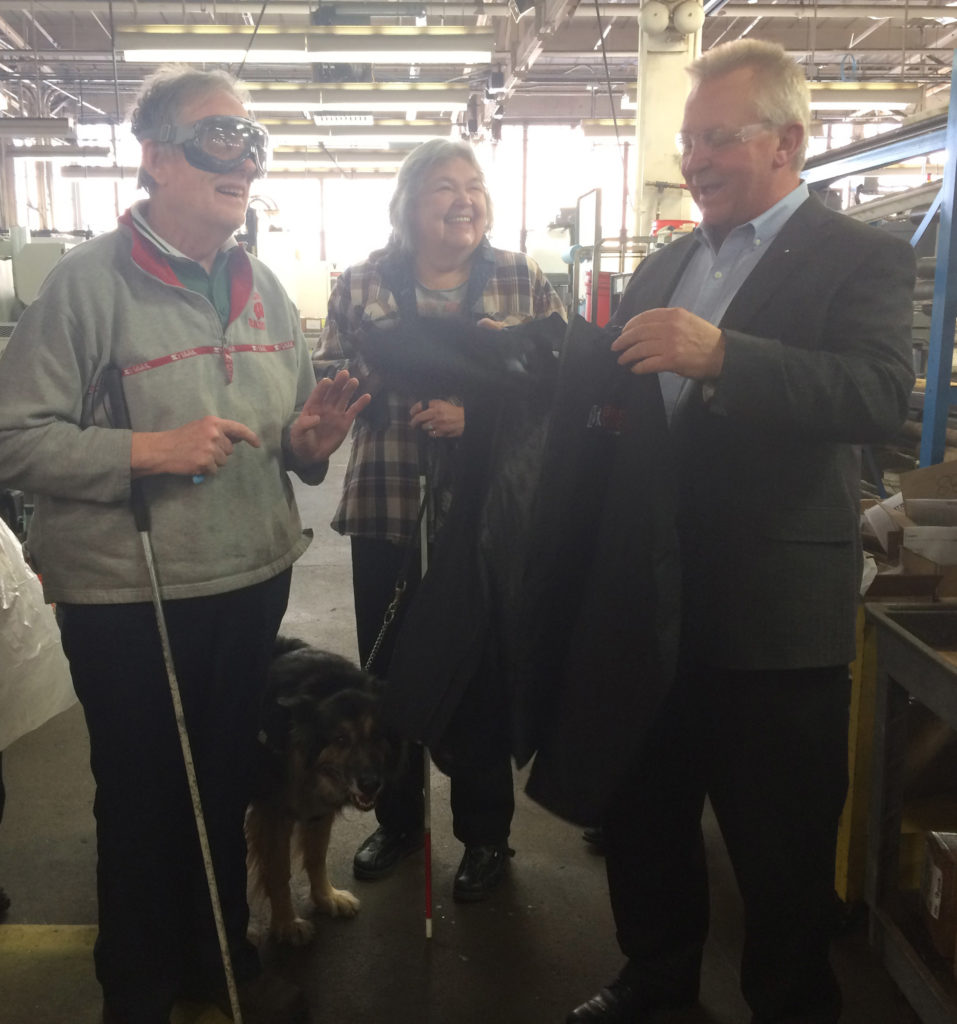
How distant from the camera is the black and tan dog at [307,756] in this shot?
6.26ft

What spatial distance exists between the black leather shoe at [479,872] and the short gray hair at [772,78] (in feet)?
5.64

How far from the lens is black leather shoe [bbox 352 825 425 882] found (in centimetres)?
238

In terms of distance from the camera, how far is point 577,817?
1.42 metres

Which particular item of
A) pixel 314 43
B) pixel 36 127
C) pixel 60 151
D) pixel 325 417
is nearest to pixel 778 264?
pixel 325 417

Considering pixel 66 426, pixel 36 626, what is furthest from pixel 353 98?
pixel 66 426

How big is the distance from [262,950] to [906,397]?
1.77 m

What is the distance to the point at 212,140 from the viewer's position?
59.3 inches

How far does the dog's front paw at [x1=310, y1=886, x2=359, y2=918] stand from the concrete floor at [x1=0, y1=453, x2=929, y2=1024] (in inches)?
0.9

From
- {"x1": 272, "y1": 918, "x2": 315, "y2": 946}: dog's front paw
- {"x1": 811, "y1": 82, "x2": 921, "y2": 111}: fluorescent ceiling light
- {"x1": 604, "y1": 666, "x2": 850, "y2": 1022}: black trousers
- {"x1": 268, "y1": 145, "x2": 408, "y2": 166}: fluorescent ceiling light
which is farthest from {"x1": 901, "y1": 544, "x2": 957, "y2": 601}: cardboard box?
{"x1": 268, "y1": 145, "x2": 408, "y2": 166}: fluorescent ceiling light

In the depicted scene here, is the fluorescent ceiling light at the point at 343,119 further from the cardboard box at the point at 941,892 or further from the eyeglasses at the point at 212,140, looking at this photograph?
the cardboard box at the point at 941,892

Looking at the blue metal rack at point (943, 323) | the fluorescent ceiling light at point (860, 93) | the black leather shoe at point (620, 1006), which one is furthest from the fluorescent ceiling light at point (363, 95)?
the black leather shoe at point (620, 1006)

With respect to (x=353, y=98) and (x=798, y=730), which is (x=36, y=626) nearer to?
(x=798, y=730)

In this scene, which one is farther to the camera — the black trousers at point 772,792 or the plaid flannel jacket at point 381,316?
the plaid flannel jacket at point 381,316

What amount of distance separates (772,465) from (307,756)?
1105 mm
